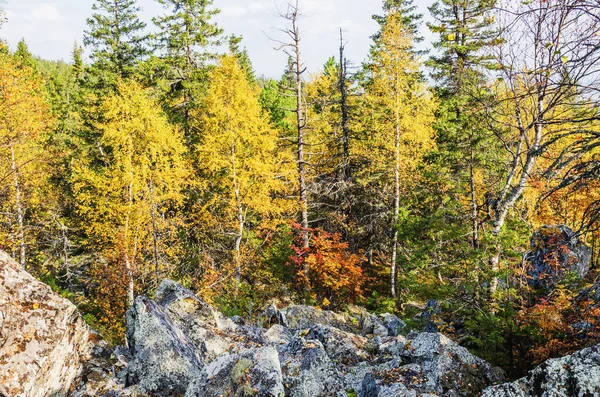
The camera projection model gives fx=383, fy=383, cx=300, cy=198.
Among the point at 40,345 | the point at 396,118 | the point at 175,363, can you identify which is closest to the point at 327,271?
the point at 396,118

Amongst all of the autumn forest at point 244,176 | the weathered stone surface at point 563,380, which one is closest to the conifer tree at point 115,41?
the autumn forest at point 244,176

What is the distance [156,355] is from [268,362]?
2.77 m

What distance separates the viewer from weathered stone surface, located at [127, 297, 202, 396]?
6539 mm

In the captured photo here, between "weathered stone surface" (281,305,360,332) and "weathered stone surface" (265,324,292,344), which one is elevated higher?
"weathered stone surface" (265,324,292,344)

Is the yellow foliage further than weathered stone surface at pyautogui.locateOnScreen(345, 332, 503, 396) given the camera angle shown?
Yes

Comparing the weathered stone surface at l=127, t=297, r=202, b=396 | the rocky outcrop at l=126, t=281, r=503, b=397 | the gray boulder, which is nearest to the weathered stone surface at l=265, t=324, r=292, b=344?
the rocky outcrop at l=126, t=281, r=503, b=397

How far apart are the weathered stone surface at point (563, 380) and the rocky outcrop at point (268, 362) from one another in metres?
1.46

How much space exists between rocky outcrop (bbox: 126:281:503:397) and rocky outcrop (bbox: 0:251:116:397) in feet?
2.72

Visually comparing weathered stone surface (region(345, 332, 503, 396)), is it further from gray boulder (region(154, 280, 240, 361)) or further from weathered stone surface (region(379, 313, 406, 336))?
weathered stone surface (region(379, 313, 406, 336))

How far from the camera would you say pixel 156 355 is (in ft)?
22.0

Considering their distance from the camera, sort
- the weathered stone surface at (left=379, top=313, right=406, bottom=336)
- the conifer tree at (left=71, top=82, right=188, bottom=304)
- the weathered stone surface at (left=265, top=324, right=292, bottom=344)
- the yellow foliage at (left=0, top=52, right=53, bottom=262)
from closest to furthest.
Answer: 1. the weathered stone surface at (left=265, top=324, right=292, bottom=344)
2. the weathered stone surface at (left=379, top=313, right=406, bottom=336)
3. the yellow foliage at (left=0, top=52, right=53, bottom=262)
4. the conifer tree at (left=71, top=82, right=188, bottom=304)

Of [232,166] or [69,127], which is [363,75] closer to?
[232,166]

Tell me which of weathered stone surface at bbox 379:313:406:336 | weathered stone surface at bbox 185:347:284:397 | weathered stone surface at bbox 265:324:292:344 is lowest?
weathered stone surface at bbox 379:313:406:336

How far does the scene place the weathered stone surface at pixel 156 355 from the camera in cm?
654
